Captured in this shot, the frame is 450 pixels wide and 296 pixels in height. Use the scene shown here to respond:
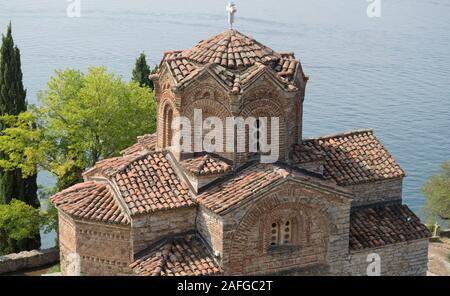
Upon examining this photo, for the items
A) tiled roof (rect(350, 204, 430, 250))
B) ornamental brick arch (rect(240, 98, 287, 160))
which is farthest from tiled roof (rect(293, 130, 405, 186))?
tiled roof (rect(350, 204, 430, 250))

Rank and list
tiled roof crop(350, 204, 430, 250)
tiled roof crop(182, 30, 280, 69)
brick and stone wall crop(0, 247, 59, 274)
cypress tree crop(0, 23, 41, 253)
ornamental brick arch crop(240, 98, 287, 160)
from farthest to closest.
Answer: cypress tree crop(0, 23, 41, 253), brick and stone wall crop(0, 247, 59, 274), tiled roof crop(350, 204, 430, 250), tiled roof crop(182, 30, 280, 69), ornamental brick arch crop(240, 98, 287, 160)

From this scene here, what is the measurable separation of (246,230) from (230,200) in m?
0.86

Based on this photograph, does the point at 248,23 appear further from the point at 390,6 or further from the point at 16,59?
A: the point at 16,59

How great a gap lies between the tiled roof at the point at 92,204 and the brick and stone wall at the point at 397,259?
20.6 feet

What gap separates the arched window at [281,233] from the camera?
16.7 m

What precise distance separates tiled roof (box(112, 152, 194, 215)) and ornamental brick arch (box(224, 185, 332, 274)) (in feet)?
5.35

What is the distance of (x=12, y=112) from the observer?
87.7 ft

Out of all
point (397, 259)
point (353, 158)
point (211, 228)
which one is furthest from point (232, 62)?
point (397, 259)

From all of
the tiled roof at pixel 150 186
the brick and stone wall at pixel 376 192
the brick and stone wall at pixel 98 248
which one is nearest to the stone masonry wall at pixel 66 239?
the brick and stone wall at pixel 98 248

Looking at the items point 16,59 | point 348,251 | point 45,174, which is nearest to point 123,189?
point 348,251

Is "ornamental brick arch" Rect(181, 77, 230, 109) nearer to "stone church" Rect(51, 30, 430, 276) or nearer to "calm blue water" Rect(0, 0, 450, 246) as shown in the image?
"stone church" Rect(51, 30, 430, 276)

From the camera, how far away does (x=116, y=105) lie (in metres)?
25.8

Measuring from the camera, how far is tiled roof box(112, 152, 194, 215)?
53.3 ft

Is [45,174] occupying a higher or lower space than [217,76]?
lower
